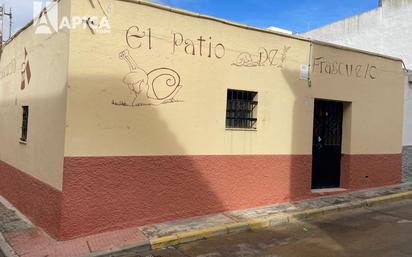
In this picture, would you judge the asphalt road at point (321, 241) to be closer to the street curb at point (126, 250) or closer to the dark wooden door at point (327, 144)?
the street curb at point (126, 250)

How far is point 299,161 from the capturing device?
871 cm

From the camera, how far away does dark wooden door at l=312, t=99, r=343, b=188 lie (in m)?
9.38

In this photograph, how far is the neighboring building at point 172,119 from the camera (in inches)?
251

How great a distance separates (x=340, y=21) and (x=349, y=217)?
11426 millimetres

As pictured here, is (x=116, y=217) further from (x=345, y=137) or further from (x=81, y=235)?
(x=345, y=137)

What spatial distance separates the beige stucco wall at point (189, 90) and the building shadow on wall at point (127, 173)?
22 mm

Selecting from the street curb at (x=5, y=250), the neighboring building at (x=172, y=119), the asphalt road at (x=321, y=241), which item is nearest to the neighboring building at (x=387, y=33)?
the neighboring building at (x=172, y=119)

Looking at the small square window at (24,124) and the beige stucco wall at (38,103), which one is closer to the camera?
the beige stucco wall at (38,103)

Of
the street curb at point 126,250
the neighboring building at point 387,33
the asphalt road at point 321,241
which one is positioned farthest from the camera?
the neighboring building at point 387,33

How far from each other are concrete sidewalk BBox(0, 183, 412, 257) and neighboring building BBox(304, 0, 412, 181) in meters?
4.81

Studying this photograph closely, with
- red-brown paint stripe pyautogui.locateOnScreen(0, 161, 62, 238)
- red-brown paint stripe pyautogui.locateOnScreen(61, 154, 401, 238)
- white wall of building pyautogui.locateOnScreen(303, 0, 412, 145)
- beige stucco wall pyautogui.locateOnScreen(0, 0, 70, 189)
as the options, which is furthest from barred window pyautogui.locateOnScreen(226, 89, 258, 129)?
white wall of building pyautogui.locateOnScreen(303, 0, 412, 145)

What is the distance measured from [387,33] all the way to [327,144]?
24.8ft

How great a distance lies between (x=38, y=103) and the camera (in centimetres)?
766

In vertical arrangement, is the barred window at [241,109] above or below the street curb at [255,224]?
above
